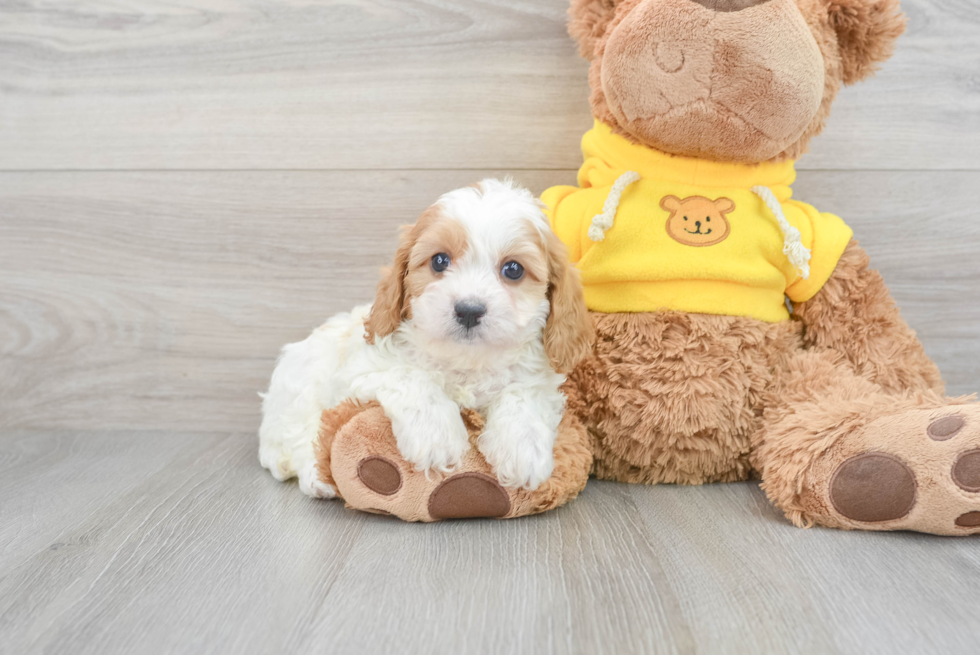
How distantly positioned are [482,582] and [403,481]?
9.1 inches

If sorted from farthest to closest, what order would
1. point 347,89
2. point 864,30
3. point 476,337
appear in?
1. point 347,89
2. point 864,30
3. point 476,337

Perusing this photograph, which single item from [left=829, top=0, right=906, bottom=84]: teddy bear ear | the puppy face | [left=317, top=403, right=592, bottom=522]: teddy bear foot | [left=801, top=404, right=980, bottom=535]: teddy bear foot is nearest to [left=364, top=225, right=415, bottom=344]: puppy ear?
the puppy face

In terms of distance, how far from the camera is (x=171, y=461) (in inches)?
62.5

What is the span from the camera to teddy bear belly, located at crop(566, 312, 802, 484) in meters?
1.30

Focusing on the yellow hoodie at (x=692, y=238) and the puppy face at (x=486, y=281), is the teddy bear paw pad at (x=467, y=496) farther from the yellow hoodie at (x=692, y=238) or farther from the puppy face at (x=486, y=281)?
the yellow hoodie at (x=692, y=238)

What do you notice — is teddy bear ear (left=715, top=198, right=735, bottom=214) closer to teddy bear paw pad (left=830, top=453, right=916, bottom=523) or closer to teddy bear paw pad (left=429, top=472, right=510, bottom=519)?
teddy bear paw pad (left=830, top=453, right=916, bottom=523)

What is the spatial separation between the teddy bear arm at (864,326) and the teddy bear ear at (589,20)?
0.63 meters

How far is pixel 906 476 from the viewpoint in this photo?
1.05 m

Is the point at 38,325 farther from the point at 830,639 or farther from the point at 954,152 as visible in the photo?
the point at 954,152

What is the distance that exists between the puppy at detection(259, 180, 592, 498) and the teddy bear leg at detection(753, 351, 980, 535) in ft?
1.27

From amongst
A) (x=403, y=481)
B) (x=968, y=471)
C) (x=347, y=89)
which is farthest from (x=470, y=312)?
(x=347, y=89)

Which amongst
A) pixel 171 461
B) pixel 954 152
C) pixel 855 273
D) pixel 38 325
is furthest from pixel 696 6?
pixel 38 325

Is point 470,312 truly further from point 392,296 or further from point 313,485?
point 313,485

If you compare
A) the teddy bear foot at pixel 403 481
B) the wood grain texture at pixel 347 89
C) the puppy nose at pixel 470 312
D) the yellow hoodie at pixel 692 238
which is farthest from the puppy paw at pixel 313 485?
the wood grain texture at pixel 347 89
